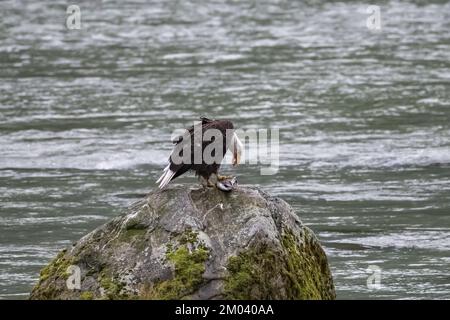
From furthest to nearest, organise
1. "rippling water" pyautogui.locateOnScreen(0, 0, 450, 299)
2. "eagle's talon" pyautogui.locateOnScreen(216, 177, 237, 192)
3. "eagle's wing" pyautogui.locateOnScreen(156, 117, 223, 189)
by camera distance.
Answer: "rippling water" pyautogui.locateOnScreen(0, 0, 450, 299) → "eagle's wing" pyautogui.locateOnScreen(156, 117, 223, 189) → "eagle's talon" pyautogui.locateOnScreen(216, 177, 237, 192)

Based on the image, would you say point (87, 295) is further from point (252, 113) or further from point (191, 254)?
point (252, 113)

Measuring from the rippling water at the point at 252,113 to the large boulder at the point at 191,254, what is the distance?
2265mm

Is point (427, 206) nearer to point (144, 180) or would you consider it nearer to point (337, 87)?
point (144, 180)

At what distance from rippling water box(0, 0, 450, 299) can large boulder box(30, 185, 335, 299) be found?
2265 millimetres

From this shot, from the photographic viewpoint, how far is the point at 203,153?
827 cm

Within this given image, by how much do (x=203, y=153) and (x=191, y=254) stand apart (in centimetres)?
83

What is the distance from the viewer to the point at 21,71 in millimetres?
22766

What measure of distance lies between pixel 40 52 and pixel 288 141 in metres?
9.41

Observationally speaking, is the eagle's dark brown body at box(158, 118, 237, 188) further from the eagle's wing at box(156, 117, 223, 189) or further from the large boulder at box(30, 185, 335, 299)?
the large boulder at box(30, 185, 335, 299)

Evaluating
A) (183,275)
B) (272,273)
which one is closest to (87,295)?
(183,275)

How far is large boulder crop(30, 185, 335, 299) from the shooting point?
25.4 feet

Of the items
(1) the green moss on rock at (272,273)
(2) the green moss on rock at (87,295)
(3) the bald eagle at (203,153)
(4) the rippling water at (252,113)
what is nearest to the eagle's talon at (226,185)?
(3) the bald eagle at (203,153)

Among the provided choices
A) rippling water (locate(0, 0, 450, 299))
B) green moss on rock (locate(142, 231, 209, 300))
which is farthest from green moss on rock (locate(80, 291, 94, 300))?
rippling water (locate(0, 0, 450, 299))

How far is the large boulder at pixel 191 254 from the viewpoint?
7.75 meters
